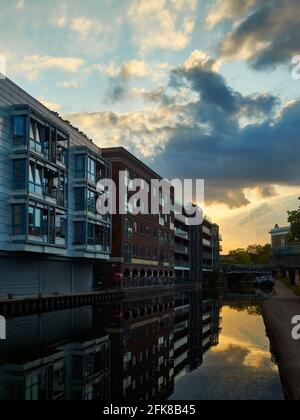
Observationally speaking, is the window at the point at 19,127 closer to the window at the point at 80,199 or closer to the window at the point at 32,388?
the window at the point at 80,199

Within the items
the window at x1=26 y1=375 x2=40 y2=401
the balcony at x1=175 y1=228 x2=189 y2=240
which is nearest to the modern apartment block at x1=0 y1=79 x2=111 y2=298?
the window at x1=26 y1=375 x2=40 y2=401

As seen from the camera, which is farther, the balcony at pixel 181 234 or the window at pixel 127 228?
the balcony at pixel 181 234

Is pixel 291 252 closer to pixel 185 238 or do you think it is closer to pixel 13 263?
pixel 13 263

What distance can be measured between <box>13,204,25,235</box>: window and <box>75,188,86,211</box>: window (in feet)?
49.5

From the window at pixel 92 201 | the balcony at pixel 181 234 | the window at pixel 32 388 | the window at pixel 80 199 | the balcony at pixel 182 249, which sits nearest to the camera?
the window at pixel 32 388

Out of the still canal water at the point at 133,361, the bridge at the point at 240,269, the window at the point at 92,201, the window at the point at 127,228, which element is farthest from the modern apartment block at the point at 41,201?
the bridge at the point at 240,269

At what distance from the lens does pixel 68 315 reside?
4438 centimetres

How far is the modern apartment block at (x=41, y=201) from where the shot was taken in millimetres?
46656

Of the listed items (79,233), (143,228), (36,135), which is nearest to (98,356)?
(36,135)

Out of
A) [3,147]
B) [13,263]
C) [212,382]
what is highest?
[3,147]

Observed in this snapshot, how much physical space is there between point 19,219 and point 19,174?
165 inches

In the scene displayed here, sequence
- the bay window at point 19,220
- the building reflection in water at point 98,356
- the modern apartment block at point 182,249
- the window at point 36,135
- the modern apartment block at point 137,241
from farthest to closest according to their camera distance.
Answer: the modern apartment block at point 182,249 < the modern apartment block at point 137,241 < the window at point 36,135 < the bay window at point 19,220 < the building reflection in water at point 98,356
